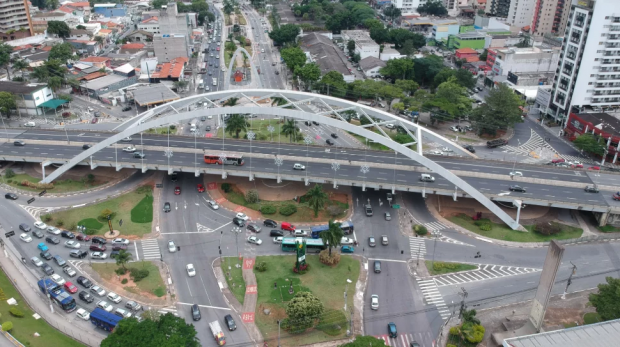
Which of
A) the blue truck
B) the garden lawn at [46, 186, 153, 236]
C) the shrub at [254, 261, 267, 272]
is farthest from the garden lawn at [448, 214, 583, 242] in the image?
the blue truck

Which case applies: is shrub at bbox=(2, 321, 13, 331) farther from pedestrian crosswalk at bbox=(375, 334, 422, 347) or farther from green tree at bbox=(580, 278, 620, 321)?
green tree at bbox=(580, 278, 620, 321)

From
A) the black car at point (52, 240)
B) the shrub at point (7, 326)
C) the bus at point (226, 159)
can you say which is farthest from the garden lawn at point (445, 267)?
the black car at point (52, 240)

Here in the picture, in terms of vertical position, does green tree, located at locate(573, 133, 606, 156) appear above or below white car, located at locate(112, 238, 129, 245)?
above

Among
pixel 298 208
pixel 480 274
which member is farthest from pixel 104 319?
pixel 480 274

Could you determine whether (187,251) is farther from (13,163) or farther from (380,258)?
(13,163)

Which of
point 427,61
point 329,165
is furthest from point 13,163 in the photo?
point 427,61

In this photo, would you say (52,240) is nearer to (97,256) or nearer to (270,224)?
(97,256)

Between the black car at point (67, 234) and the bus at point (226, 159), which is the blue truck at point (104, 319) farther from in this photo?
the bus at point (226, 159)
